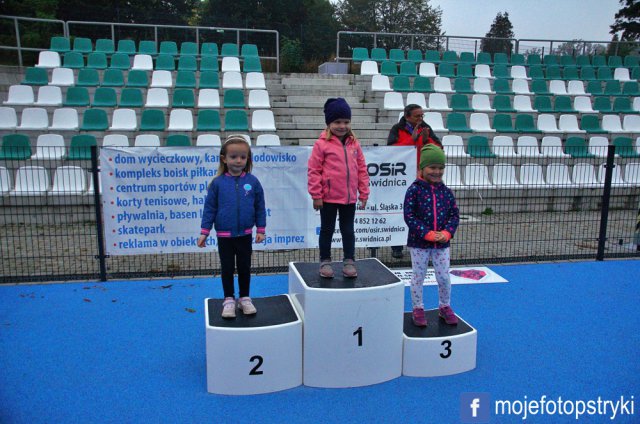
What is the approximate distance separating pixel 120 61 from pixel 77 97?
2.61 m

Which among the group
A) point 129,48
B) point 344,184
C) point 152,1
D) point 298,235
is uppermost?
point 152,1

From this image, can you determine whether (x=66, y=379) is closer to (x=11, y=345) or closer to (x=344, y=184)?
(x=11, y=345)

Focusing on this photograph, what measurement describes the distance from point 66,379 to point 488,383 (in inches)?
121

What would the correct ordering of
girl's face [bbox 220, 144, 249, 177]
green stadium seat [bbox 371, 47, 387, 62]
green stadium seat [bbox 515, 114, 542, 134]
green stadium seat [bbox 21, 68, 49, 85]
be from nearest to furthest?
girl's face [bbox 220, 144, 249, 177]
green stadium seat [bbox 21, 68, 49, 85]
green stadium seat [bbox 515, 114, 542, 134]
green stadium seat [bbox 371, 47, 387, 62]

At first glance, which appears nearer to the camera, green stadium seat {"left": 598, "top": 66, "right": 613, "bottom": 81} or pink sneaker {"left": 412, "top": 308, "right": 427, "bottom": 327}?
pink sneaker {"left": 412, "top": 308, "right": 427, "bottom": 327}

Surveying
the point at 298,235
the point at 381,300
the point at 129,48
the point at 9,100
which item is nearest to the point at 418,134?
the point at 298,235

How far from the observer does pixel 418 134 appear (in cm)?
639

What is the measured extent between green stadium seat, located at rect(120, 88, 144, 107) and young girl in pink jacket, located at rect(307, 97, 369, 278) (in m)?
8.66

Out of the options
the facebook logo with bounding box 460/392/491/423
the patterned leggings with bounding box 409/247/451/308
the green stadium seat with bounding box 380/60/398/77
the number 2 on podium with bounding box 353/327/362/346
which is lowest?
the facebook logo with bounding box 460/392/491/423

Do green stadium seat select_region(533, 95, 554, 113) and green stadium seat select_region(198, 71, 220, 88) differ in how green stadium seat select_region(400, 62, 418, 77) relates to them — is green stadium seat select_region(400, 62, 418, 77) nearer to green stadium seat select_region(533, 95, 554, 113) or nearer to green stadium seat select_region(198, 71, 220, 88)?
green stadium seat select_region(533, 95, 554, 113)

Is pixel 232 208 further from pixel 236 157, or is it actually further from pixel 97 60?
pixel 97 60

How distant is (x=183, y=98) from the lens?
11.8 metres

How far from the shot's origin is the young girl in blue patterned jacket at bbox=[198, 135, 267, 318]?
3.86 metres

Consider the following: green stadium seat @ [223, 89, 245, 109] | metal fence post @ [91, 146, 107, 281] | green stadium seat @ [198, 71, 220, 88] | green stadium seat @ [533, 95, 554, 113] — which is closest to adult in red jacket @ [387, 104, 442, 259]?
metal fence post @ [91, 146, 107, 281]
